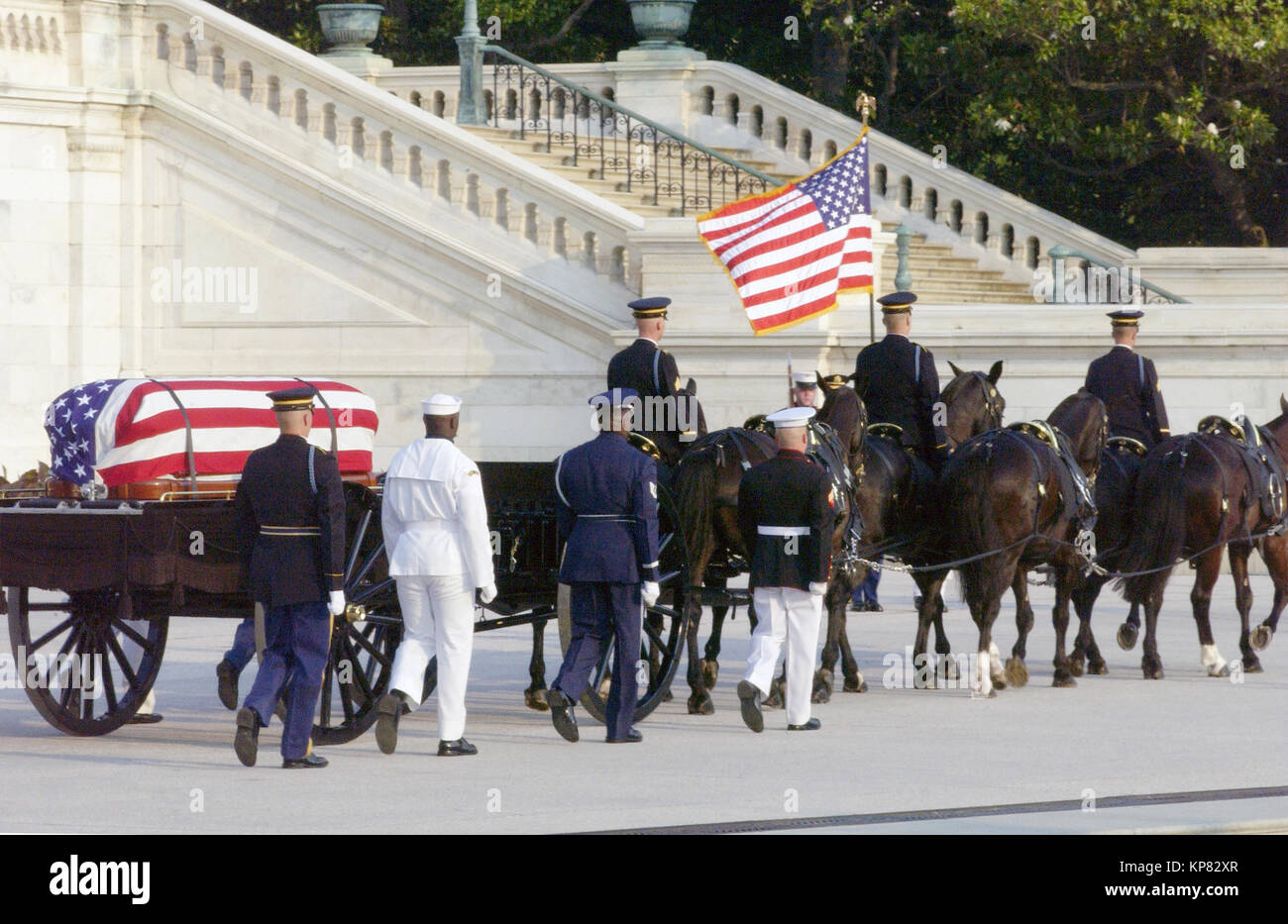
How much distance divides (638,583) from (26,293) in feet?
47.0

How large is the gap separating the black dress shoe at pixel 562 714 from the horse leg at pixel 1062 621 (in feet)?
13.2

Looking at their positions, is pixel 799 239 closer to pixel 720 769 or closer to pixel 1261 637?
pixel 1261 637

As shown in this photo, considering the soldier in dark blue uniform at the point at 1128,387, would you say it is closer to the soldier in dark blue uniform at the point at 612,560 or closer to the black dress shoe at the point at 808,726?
the black dress shoe at the point at 808,726

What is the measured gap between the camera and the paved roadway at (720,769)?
981 cm

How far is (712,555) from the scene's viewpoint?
44.4ft

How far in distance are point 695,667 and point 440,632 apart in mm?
2207

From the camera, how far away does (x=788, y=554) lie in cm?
1249

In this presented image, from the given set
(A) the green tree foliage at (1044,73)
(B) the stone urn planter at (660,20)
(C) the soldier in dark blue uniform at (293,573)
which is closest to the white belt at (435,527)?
(C) the soldier in dark blue uniform at (293,573)

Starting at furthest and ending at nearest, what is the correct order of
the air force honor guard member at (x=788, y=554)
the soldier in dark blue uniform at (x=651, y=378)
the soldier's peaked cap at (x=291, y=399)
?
1. the soldier in dark blue uniform at (x=651, y=378)
2. the air force honor guard member at (x=788, y=554)
3. the soldier's peaked cap at (x=291, y=399)

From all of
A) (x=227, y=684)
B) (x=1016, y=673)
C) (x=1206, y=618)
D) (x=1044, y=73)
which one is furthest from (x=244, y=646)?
(x=1044, y=73)

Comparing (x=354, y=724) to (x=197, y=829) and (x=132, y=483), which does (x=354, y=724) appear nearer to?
(x=132, y=483)

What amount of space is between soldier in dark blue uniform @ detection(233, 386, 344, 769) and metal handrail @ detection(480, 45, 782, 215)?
1480 cm

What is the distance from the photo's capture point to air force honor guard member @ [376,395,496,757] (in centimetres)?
1163

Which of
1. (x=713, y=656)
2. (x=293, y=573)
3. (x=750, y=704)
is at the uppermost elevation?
(x=293, y=573)
